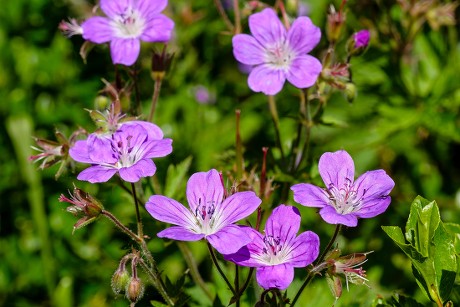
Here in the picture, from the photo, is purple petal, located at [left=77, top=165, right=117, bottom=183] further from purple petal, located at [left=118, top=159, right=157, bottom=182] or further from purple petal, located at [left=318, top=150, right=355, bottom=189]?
purple petal, located at [left=318, top=150, right=355, bottom=189]

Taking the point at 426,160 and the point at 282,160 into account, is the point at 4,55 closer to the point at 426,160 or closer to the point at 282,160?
the point at 282,160

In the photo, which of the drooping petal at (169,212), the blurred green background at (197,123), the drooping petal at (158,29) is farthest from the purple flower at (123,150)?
the blurred green background at (197,123)

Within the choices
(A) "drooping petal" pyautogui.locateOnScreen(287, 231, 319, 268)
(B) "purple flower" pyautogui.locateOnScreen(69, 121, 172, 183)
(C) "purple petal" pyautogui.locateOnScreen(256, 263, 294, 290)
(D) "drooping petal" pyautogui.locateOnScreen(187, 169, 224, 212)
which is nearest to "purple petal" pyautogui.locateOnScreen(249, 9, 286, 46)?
(B) "purple flower" pyautogui.locateOnScreen(69, 121, 172, 183)

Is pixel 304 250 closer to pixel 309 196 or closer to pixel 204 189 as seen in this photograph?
pixel 309 196

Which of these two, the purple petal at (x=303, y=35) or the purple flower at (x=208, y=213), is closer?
the purple flower at (x=208, y=213)

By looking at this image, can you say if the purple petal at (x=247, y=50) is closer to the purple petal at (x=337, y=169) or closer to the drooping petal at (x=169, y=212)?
the purple petal at (x=337, y=169)

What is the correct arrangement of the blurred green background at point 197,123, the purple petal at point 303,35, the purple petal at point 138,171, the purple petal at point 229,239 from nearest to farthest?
1. the purple petal at point 229,239
2. the purple petal at point 138,171
3. the purple petal at point 303,35
4. the blurred green background at point 197,123
